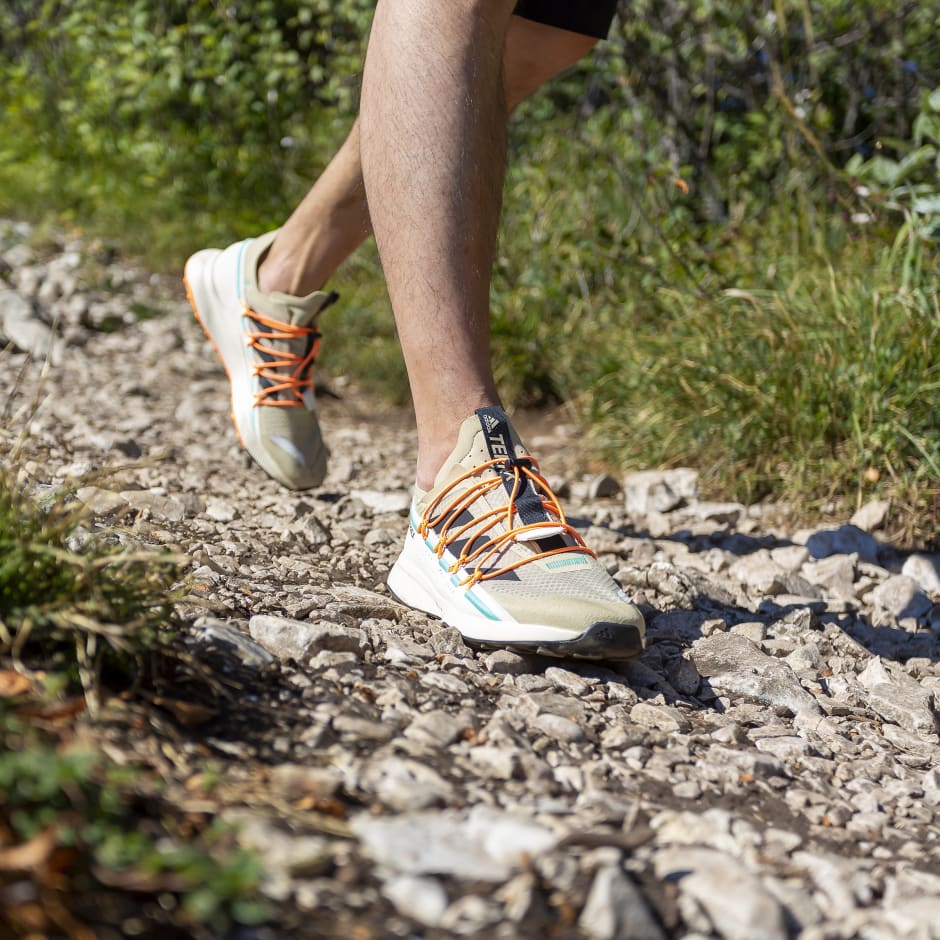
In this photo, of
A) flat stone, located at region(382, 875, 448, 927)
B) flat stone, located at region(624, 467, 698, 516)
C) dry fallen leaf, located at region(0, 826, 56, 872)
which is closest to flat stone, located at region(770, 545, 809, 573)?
flat stone, located at region(624, 467, 698, 516)

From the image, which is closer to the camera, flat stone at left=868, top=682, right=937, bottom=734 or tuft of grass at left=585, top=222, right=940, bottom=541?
flat stone at left=868, top=682, right=937, bottom=734

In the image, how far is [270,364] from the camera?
2.42 meters

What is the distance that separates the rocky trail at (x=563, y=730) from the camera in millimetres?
1048

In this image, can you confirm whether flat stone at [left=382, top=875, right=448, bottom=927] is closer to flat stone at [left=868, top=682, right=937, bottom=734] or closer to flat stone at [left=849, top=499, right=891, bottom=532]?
flat stone at [left=868, top=682, right=937, bottom=734]

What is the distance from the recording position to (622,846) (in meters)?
1.15

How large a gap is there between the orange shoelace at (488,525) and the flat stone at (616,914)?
0.73 metres

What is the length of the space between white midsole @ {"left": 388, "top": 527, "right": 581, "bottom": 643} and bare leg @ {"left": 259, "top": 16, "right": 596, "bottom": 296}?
0.81 metres

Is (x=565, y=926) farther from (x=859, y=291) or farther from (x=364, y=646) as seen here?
(x=859, y=291)

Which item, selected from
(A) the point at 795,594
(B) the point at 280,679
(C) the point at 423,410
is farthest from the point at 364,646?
(A) the point at 795,594

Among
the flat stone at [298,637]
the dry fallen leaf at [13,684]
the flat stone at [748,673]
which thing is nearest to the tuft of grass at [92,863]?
the dry fallen leaf at [13,684]

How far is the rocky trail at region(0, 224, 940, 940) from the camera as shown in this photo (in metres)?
1.05

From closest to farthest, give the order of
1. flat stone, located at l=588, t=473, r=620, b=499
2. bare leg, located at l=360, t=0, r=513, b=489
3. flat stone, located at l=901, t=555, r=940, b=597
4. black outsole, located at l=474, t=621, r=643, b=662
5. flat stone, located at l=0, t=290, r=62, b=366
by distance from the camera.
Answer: black outsole, located at l=474, t=621, r=643, b=662 < bare leg, located at l=360, t=0, r=513, b=489 < flat stone, located at l=901, t=555, r=940, b=597 < flat stone, located at l=588, t=473, r=620, b=499 < flat stone, located at l=0, t=290, r=62, b=366

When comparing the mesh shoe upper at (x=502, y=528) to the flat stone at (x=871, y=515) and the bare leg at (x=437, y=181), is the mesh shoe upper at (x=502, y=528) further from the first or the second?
the flat stone at (x=871, y=515)

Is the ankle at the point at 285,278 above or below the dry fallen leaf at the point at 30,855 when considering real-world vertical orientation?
above
